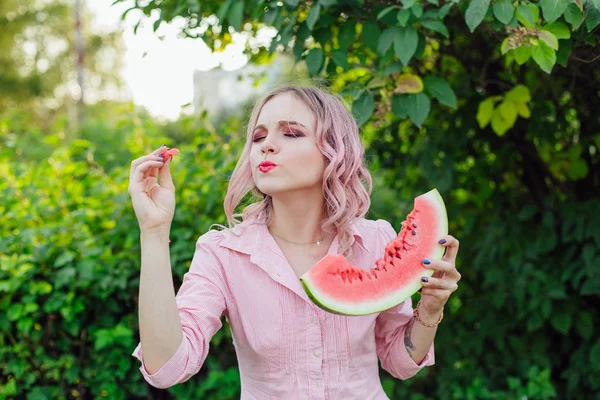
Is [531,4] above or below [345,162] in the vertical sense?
above

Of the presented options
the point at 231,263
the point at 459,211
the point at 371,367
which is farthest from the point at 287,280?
the point at 459,211

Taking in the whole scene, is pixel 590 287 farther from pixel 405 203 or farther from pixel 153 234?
pixel 153 234

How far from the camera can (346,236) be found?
6.45ft

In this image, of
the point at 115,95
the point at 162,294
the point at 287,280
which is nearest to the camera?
the point at 162,294

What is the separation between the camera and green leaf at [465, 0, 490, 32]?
6.44 ft

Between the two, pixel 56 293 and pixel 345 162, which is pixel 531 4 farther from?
pixel 56 293

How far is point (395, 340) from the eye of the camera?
200 centimetres

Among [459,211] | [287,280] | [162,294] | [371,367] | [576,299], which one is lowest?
[576,299]

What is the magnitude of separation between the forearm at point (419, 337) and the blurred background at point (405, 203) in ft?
2.63

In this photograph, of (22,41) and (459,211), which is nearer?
(459,211)

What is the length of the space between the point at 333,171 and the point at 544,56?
808 millimetres

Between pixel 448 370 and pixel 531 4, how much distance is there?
217 cm

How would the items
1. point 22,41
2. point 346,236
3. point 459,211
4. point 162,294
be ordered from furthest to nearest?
point 22,41 → point 459,211 → point 346,236 → point 162,294

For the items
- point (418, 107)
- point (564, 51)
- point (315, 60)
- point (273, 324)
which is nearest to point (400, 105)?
point (418, 107)
